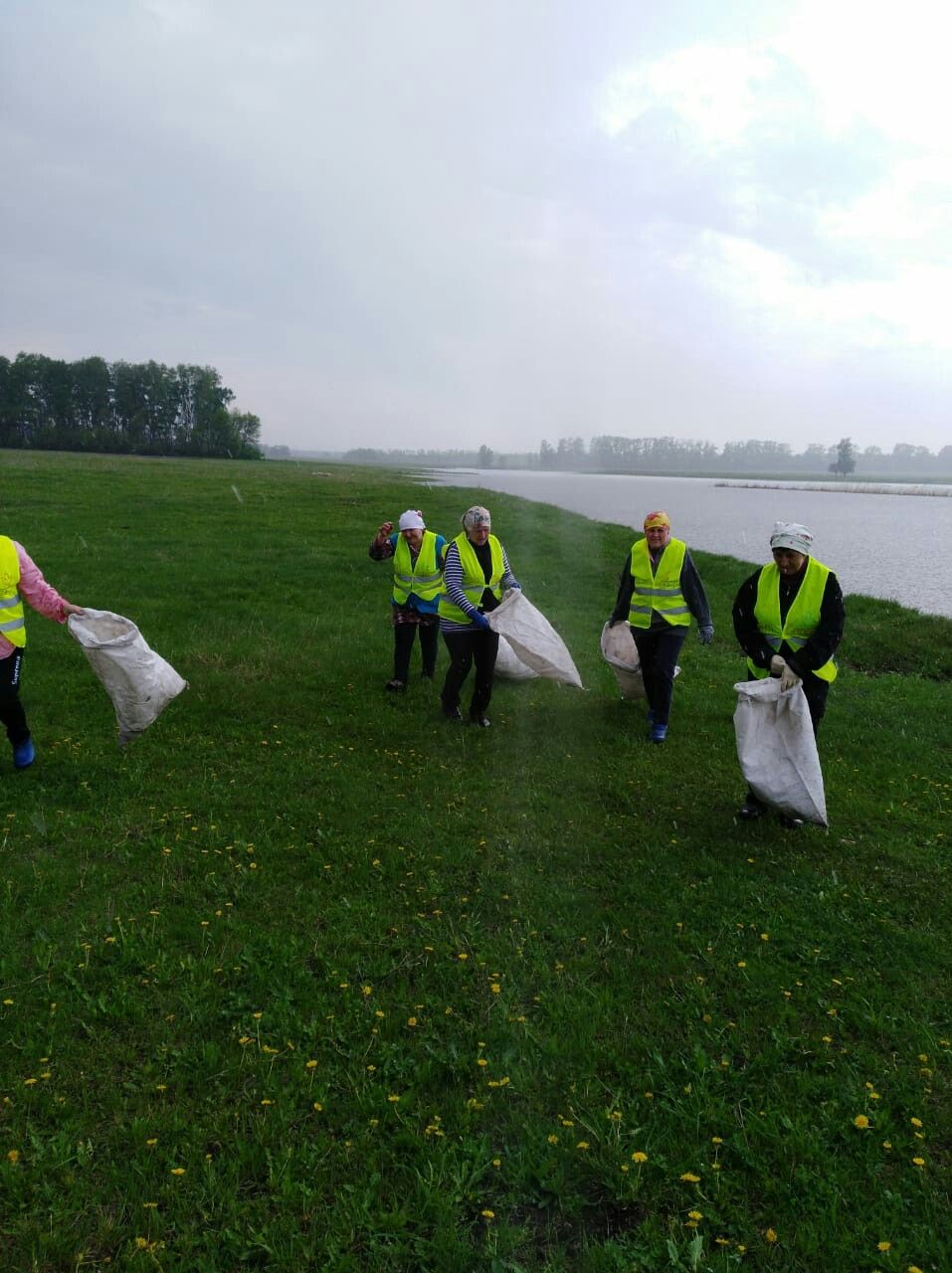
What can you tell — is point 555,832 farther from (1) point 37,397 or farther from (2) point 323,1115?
(1) point 37,397

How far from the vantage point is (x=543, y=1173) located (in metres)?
3.15

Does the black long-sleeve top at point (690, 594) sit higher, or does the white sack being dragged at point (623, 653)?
the black long-sleeve top at point (690, 594)

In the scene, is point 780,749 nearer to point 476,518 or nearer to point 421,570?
point 476,518

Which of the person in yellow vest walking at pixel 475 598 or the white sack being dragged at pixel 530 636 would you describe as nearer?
the person in yellow vest walking at pixel 475 598

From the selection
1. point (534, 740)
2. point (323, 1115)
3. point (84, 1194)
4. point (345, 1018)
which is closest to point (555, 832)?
point (534, 740)

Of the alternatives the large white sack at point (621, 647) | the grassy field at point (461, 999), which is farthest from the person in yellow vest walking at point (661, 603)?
the grassy field at point (461, 999)

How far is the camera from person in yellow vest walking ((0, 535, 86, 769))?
6035 millimetres

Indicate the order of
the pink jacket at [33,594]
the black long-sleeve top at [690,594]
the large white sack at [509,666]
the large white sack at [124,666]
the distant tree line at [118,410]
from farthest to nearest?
the distant tree line at [118,410] < the large white sack at [509,666] < the black long-sleeve top at [690,594] < the large white sack at [124,666] < the pink jacket at [33,594]

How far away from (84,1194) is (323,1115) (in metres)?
0.95

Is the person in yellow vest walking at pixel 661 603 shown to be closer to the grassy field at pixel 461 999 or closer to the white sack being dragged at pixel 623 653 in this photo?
the white sack being dragged at pixel 623 653

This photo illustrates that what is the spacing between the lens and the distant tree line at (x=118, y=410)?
9081 centimetres

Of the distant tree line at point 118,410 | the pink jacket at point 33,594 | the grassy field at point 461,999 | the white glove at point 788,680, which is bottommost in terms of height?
the grassy field at point 461,999

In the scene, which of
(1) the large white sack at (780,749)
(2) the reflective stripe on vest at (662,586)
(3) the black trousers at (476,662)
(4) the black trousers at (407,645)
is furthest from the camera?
(4) the black trousers at (407,645)

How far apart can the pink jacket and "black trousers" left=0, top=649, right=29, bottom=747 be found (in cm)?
10
